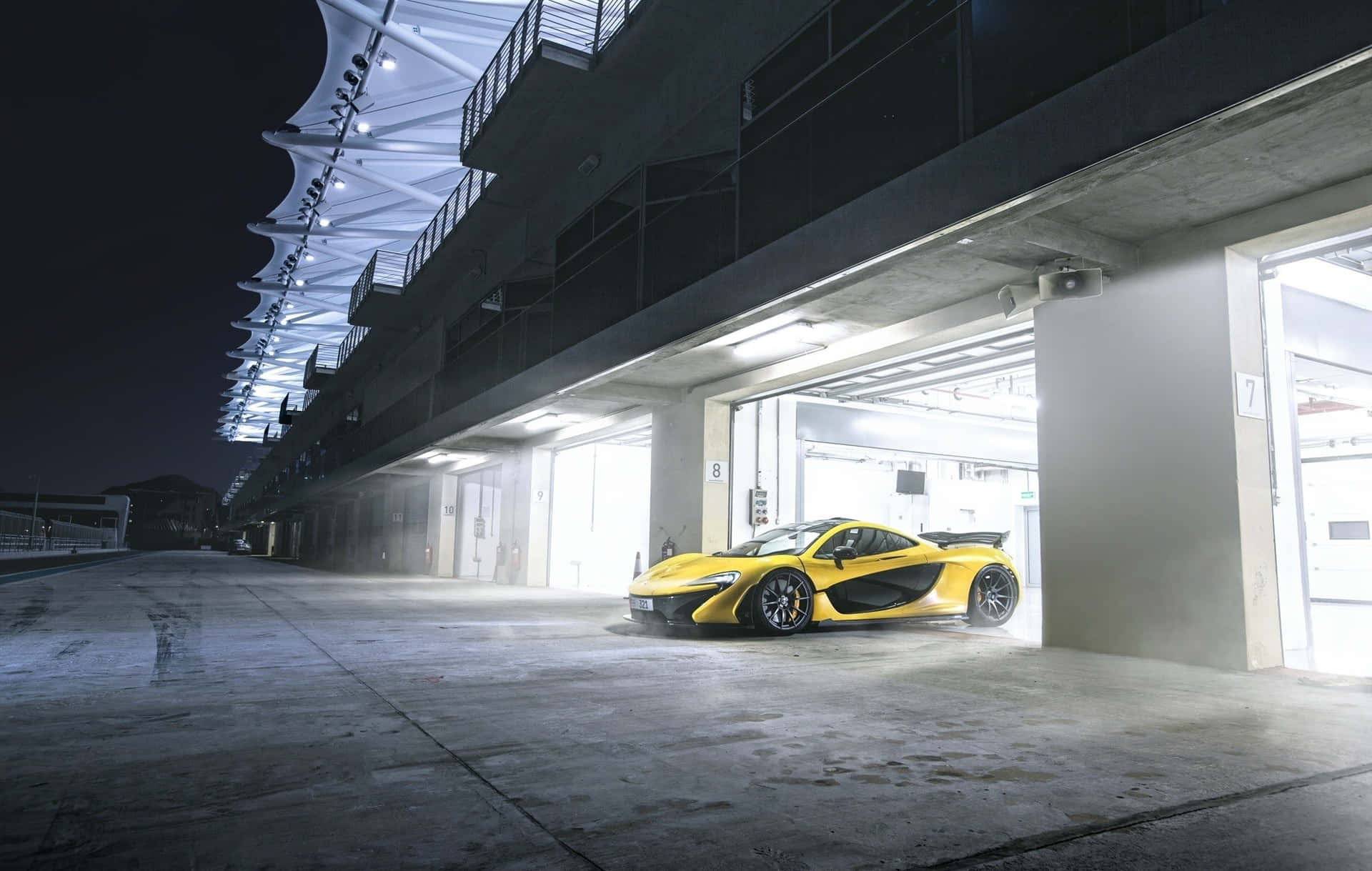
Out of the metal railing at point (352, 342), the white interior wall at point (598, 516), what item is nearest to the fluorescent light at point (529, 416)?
the white interior wall at point (598, 516)

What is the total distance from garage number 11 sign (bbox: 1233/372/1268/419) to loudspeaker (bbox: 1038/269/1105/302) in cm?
130

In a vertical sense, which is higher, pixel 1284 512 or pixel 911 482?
pixel 911 482

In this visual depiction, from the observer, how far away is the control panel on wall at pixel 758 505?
45.9 feet

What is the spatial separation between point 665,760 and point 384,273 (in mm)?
23784

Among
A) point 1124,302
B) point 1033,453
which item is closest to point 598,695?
point 1124,302

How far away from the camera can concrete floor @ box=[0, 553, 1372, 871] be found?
8.71ft

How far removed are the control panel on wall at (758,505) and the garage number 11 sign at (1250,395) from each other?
25.9ft

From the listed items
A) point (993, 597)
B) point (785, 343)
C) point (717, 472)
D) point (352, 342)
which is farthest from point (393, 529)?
point (993, 597)

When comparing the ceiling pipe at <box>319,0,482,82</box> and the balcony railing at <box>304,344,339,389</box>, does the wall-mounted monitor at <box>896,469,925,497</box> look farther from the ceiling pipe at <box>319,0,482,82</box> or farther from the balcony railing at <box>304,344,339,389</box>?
the balcony railing at <box>304,344,339,389</box>

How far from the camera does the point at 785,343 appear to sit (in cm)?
1089

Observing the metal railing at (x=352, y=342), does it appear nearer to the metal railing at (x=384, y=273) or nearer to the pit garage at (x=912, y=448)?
the metal railing at (x=384, y=273)

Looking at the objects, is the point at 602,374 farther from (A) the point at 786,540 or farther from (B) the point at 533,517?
(B) the point at 533,517

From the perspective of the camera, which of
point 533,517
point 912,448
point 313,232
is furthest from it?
point 313,232

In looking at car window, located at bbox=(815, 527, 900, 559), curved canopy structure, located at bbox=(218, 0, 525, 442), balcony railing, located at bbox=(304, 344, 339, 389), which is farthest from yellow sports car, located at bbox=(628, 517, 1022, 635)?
balcony railing, located at bbox=(304, 344, 339, 389)
